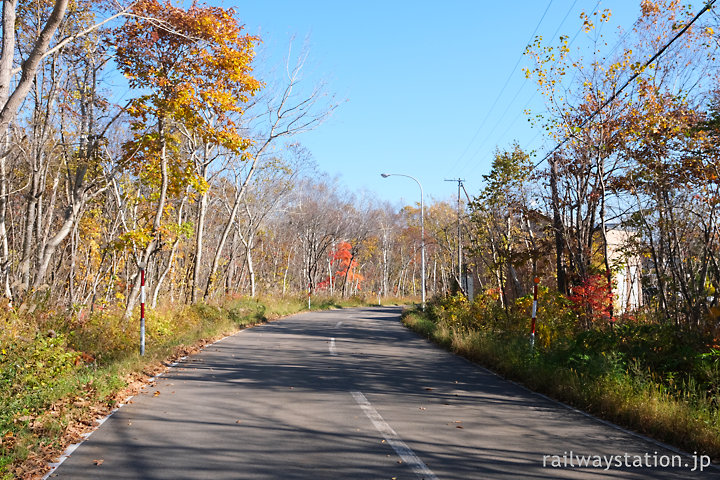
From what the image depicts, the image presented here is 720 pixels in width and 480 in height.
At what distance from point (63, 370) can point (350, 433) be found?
5.02m

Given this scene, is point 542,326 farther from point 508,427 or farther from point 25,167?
point 25,167

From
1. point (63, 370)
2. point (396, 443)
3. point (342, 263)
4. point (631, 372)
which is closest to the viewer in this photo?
point (396, 443)

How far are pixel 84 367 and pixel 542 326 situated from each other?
32.8 feet

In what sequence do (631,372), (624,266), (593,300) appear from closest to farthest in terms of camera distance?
(631,372) → (593,300) → (624,266)

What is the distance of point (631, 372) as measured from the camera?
936cm

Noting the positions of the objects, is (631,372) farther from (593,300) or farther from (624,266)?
(624,266)

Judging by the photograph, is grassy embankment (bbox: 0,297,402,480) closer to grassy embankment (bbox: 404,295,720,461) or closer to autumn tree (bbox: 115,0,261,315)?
autumn tree (bbox: 115,0,261,315)

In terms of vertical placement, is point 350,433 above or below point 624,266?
below

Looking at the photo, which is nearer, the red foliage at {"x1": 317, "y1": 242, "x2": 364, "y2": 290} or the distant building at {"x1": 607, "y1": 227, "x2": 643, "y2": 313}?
the distant building at {"x1": 607, "y1": 227, "x2": 643, "y2": 313}

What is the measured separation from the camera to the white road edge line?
211 inches

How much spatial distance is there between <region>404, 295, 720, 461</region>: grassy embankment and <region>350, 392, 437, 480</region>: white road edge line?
128 inches

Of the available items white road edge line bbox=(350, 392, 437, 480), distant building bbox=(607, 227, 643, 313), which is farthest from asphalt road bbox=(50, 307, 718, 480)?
distant building bbox=(607, 227, 643, 313)

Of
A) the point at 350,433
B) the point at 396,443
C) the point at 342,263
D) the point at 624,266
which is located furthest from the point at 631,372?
the point at 342,263

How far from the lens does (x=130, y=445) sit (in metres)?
6.18
